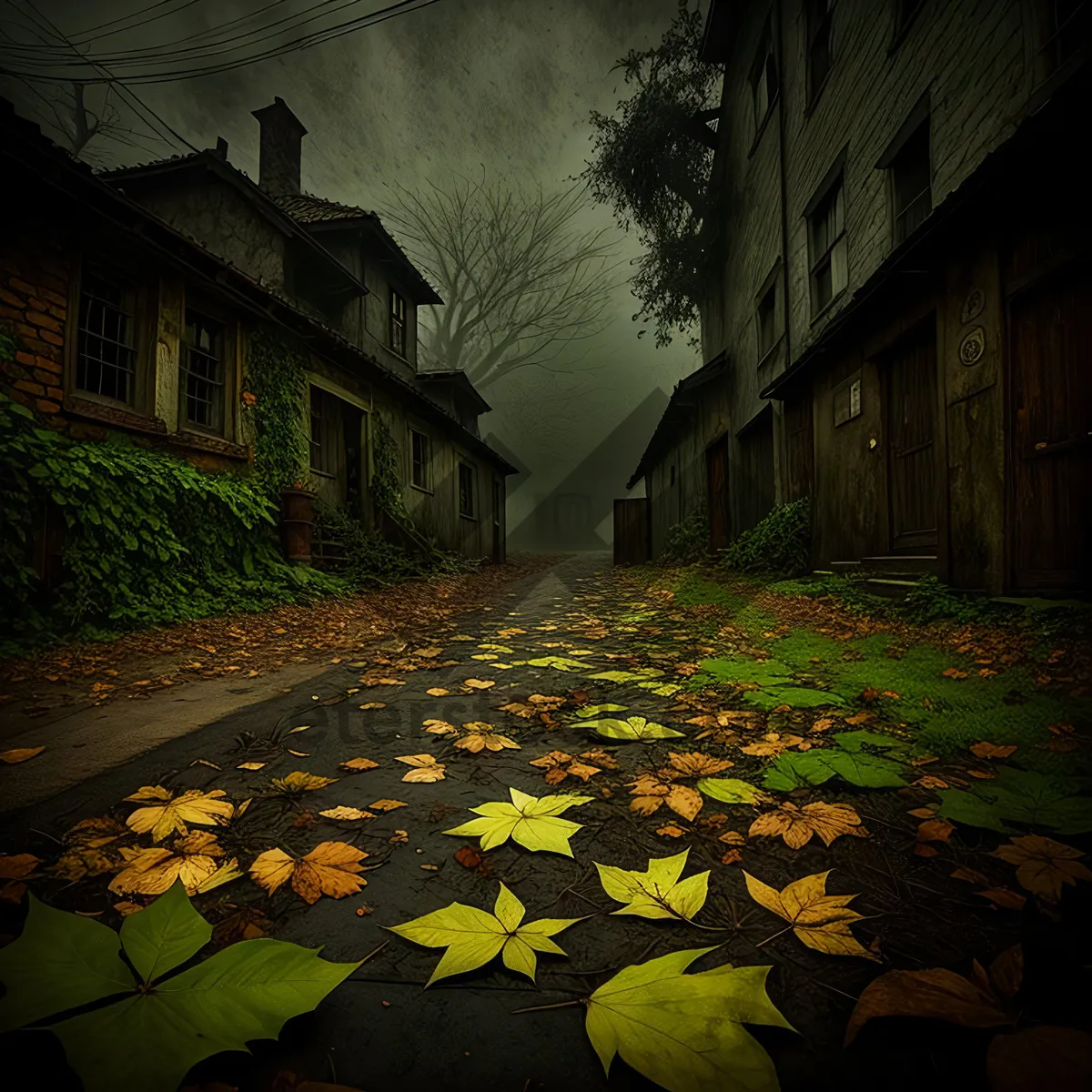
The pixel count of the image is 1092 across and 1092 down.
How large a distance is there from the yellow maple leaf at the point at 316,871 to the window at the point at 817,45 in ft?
30.8

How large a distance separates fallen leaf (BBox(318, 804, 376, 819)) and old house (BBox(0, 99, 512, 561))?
532 cm

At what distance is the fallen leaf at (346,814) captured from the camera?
134 centimetres

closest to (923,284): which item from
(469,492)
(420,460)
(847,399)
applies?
(847,399)

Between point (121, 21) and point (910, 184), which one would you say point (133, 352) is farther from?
point (910, 184)

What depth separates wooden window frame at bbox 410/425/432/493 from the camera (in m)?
10.9

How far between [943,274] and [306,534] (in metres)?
7.01

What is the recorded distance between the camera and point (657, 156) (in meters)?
10.7

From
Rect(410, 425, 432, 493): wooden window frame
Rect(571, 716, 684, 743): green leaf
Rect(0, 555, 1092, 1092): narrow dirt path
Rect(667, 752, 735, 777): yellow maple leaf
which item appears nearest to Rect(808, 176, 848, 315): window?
Rect(0, 555, 1092, 1092): narrow dirt path

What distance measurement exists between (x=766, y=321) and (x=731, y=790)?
924cm

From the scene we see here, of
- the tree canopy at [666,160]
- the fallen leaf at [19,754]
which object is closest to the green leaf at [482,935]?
the fallen leaf at [19,754]

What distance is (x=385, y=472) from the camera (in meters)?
9.54

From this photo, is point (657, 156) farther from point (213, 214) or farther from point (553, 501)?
point (553, 501)

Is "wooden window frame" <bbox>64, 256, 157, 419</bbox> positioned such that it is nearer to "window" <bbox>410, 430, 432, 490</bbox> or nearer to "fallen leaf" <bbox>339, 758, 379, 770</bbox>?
"fallen leaf" <bbox>339, 758, 379, 770</bbox>

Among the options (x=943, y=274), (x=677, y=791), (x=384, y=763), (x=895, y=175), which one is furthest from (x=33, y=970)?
(x=895, y=175)
